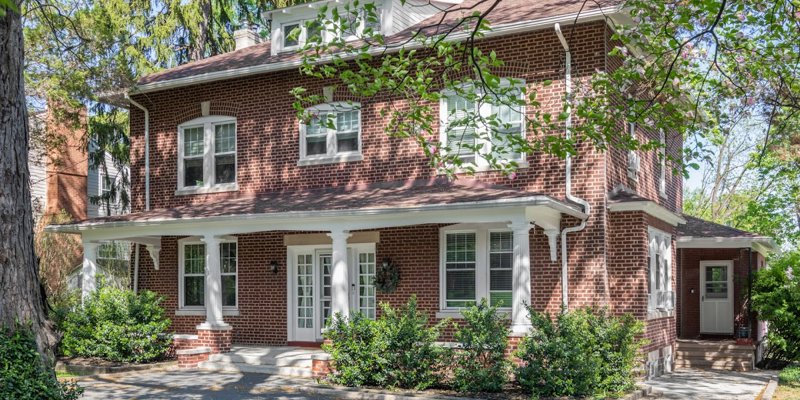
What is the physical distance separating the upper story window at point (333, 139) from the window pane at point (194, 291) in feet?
12.2

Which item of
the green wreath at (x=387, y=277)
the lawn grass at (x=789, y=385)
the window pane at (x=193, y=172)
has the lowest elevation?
the lawn grass at (x=789, y=385)

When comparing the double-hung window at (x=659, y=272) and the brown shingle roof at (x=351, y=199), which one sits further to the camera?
the double-hung window at (x=659, y=272)

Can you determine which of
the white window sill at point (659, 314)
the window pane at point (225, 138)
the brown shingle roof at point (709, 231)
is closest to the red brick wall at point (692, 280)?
the brown shingle roof at point (709, 231)

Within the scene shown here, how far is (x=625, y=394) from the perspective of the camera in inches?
523

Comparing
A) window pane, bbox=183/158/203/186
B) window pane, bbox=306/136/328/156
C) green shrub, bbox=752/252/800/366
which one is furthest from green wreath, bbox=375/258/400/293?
green shrub, bbox=752/252/800/366

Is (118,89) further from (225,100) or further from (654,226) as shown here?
(654,226)

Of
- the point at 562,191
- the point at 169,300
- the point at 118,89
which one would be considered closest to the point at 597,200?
the point at 562,191

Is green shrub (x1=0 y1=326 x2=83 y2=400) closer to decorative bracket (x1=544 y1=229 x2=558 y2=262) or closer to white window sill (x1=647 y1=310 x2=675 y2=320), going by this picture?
decorative bracket (x1=544 y1=229 x2=558 y2=262)

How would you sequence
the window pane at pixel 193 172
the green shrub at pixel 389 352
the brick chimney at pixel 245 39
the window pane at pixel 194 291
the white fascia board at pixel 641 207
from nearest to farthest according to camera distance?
the green shrub at pixel 389 352
the white fascia board at pixel 641 207
the window pane at pixel 194 291
the window pane at pixel 193 172
the brick chimney at pixel 245 39

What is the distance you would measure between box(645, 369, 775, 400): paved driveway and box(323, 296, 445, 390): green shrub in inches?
140

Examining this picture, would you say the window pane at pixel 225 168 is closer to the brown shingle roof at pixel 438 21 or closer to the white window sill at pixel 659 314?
the brown shingle roof at pixel 438 21

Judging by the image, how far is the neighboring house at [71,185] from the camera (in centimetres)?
2491

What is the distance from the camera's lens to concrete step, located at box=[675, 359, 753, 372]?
19609 millimetres

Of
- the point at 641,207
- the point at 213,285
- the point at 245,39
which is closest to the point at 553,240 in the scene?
the point at 641,207
